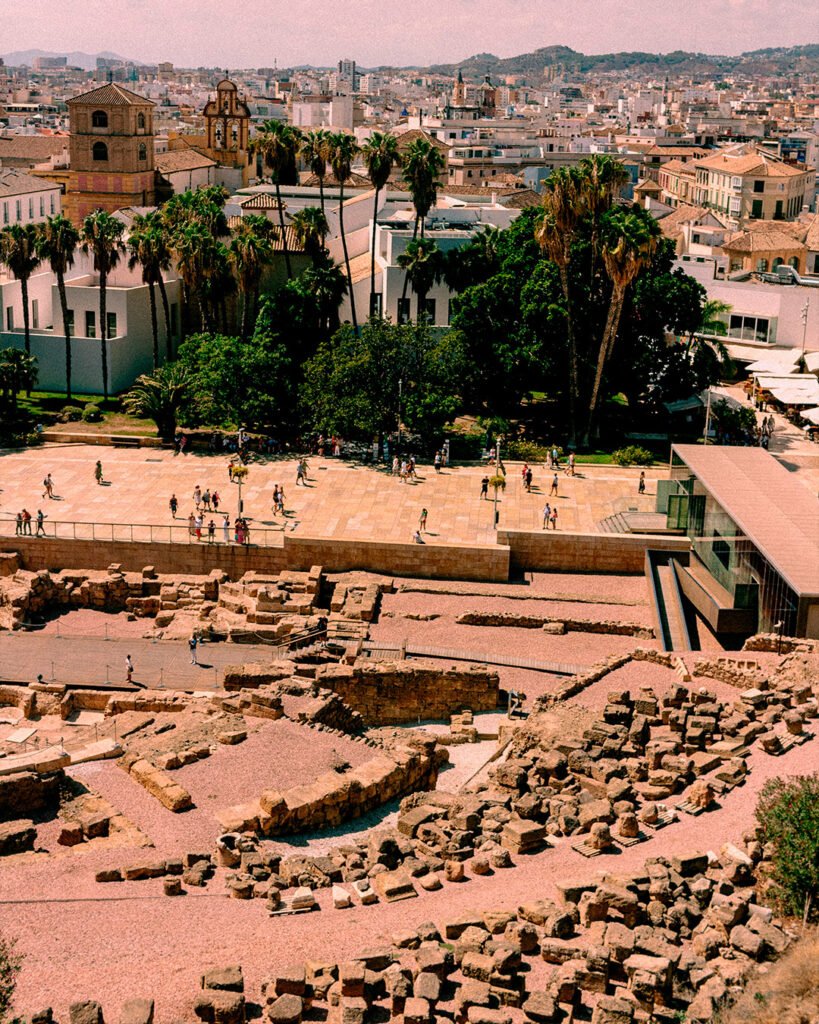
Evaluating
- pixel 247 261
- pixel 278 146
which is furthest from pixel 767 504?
pixel 278 146

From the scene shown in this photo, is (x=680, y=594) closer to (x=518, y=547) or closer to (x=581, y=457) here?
(x=518, y=547)

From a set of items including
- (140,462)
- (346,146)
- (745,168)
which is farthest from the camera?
(745,168)

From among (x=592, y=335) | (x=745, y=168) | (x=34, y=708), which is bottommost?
(x=34, y=708)

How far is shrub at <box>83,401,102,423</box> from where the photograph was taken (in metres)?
58.8

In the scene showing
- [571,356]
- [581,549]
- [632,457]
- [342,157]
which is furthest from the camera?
[342,157]

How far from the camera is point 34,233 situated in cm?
5988

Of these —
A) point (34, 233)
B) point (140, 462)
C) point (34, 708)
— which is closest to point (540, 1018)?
point (34, 708)

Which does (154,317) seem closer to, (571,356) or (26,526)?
(26,526)

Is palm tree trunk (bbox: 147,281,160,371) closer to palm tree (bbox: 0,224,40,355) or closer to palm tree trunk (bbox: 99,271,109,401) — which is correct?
palm tree trunk (bbox: 99,271,109,401)

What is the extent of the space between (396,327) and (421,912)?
118 ft

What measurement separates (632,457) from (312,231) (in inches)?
748

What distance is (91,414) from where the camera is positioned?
59.2m

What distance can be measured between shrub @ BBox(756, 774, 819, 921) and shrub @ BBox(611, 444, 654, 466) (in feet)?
100

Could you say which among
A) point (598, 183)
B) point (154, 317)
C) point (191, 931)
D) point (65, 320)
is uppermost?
point (598, 183)
